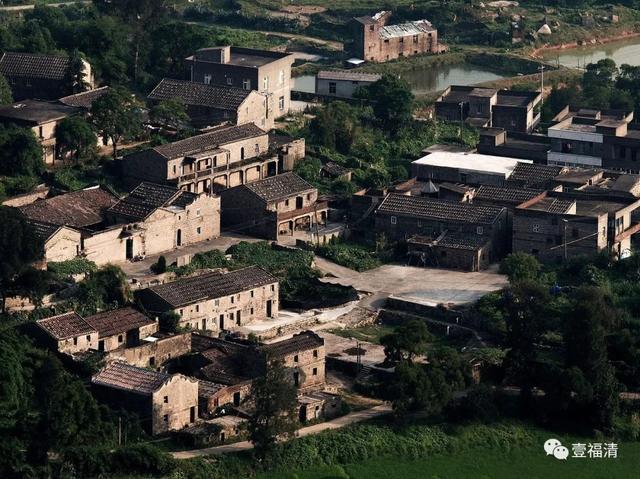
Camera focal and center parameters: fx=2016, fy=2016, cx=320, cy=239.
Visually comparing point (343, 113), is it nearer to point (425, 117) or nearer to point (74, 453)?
point (425, 117)

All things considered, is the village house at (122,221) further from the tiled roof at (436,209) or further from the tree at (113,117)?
the tiled roof at (436,209)

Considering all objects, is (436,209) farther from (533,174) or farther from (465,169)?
(533,174)

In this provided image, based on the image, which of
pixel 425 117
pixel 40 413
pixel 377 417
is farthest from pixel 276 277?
pixel 425 117

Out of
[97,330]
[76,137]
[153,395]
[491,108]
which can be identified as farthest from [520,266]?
[491,108]

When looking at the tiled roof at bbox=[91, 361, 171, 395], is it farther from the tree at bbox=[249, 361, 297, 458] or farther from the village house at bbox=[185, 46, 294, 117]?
the village house at bbox=[185, 46, 294, 117]

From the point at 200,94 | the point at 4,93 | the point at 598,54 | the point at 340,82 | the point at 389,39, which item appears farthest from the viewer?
the point at 598,54

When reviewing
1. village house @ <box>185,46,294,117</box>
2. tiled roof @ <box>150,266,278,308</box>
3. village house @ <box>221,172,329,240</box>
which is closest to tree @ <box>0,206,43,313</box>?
tiled roof @ <box>150,266,278,308</box>

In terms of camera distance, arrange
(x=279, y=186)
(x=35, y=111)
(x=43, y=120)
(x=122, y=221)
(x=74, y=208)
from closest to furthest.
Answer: (x=122, y=221) → (x=74, y=208) → (x=279, y=186) → (x=43, y=120) → (x=35, y=111)
